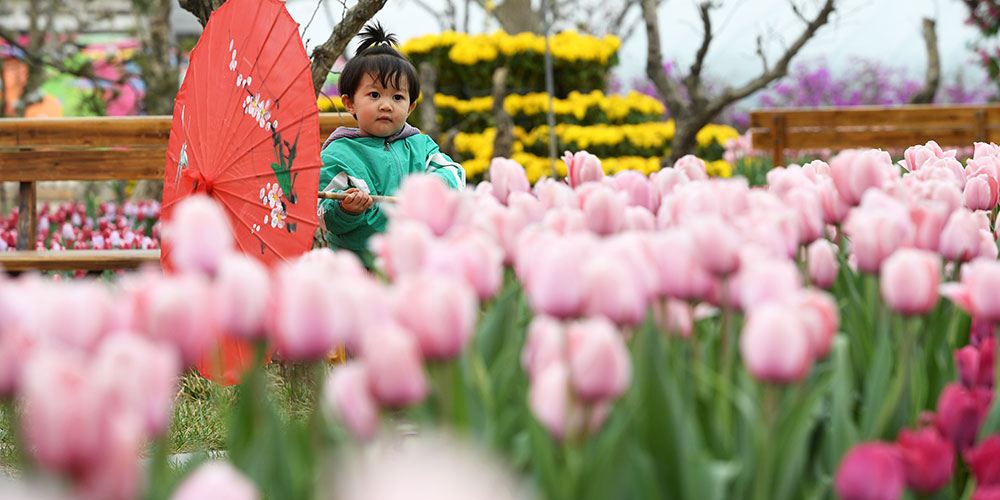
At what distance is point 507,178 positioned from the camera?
171cm

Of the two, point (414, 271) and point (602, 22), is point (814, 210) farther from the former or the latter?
point (602, 22)

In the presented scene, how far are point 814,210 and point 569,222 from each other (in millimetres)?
320

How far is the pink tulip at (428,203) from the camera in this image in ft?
3.80

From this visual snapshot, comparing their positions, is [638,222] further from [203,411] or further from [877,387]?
[203,411]

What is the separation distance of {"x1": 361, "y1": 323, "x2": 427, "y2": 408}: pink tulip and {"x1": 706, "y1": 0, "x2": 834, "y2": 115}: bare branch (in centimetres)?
827

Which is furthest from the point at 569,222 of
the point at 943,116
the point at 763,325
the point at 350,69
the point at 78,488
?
the point at 943,116

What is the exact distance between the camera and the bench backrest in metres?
5.40

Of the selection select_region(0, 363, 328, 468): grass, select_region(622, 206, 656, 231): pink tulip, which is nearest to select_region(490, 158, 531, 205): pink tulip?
select_region(622, 206, 656, 231): pink tulip

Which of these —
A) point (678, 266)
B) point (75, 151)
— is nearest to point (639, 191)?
point (678, 266)

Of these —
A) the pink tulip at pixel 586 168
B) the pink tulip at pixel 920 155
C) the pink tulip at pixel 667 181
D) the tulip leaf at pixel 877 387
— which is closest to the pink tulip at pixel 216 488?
the tulip leaf at pixel 877 387

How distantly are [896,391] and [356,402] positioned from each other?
1.68ft

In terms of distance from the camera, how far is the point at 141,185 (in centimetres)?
852

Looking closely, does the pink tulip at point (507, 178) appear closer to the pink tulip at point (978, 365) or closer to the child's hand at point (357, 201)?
the pink tulip at point (978, 365)

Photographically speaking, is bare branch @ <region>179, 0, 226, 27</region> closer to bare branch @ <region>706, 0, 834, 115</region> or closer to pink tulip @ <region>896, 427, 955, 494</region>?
pink tulip @ <region>896, 427, 955, 494</region>
